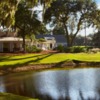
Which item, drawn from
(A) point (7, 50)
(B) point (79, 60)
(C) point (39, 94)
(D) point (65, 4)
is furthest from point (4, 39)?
(C) point (39, 94)

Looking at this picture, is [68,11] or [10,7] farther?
[68,11]

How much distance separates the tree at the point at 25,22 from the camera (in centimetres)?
6456

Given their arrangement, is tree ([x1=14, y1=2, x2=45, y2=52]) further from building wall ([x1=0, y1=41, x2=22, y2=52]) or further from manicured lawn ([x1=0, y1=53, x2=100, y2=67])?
manicured lawn ([x1=0, y1=53, x2=100, y2=67])

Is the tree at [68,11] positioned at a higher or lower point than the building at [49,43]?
higher

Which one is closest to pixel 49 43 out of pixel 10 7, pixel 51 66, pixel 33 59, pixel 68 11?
pixel 68 11

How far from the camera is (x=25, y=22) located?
6544 cm

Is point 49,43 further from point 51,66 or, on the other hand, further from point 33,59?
point 51,66

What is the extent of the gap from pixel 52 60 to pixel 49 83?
2282 cm

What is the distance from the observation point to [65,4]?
76750 millimetres

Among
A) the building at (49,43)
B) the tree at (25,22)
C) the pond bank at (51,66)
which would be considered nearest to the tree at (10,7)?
the pond bank at (51,66)

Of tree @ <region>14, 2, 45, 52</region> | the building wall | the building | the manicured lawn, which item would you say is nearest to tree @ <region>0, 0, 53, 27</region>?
the manicured lawn

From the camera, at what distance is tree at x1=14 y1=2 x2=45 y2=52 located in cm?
6456

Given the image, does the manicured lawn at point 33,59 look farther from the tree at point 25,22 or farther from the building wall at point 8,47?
the building wall at point 8,47

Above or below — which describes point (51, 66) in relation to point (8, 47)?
below
